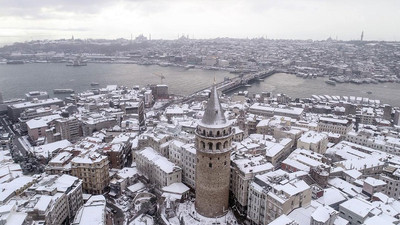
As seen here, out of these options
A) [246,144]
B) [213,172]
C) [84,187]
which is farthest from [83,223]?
[246,144]

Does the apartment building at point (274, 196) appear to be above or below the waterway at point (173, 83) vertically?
above

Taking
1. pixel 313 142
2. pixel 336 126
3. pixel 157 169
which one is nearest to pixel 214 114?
pixel 157 169

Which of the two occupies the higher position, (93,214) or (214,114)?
(214,114)

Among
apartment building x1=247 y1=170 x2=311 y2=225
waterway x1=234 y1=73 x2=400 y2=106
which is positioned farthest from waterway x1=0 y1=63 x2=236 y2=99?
apartment building x1=247 y1=170 x2=311 y2=225

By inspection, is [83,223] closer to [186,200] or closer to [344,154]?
[186,200]

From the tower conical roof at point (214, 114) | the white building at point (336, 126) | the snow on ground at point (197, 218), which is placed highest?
the tower conical roof at point (214, 114)

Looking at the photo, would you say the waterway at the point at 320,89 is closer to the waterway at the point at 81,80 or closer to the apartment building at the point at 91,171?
the waterway at the point at 81,80

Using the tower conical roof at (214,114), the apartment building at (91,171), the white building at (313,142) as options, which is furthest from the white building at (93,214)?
the white building at (313,142)

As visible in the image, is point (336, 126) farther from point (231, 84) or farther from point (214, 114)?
point (231, 84)
